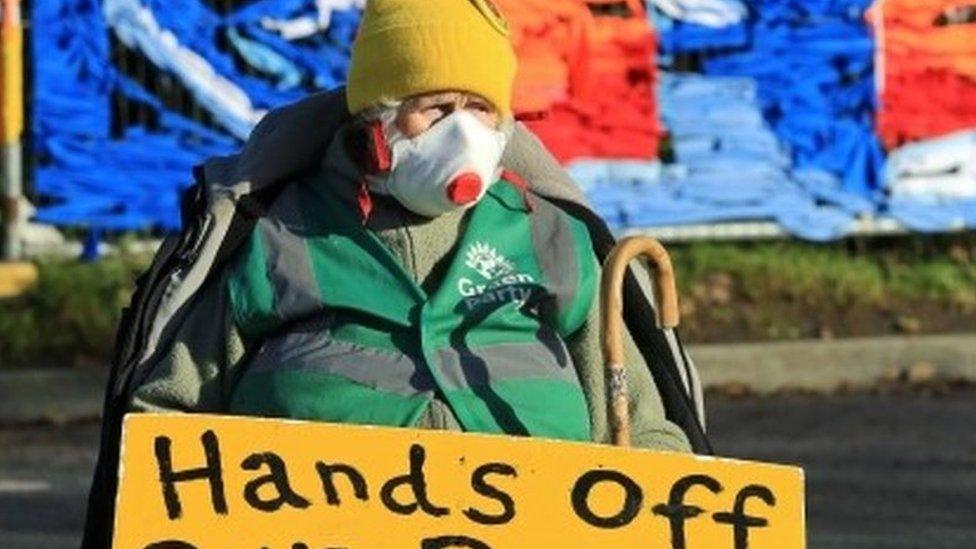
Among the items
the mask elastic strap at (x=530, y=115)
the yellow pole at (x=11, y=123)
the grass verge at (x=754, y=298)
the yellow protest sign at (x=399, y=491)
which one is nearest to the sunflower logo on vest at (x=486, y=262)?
the yellow protest sign at (x=399, y=491)

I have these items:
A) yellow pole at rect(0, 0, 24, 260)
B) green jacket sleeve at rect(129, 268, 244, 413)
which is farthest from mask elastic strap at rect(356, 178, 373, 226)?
yellow pole at rect(0, 0, 24, 260)

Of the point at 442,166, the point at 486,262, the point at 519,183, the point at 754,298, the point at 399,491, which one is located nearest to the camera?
the point at 399,491

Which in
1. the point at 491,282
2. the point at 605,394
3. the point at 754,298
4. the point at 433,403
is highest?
the point at 491,282

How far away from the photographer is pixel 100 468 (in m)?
5.11

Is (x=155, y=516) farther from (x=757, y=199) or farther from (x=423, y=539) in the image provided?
(x=757, y=199)

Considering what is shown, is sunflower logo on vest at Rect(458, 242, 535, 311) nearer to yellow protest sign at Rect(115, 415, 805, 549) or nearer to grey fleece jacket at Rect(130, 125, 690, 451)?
grey fleece jacket at Rect(130, 125, 690, 451)

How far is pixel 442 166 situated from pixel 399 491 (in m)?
0.51

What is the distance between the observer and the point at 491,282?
16.6 feet

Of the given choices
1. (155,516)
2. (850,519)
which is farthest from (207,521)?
(850,519)

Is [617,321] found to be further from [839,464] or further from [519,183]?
[839,464]

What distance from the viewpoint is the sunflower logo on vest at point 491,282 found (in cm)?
505

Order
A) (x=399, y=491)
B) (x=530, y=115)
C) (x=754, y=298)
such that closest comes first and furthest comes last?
(x=399, y=491), (x=530, y=115), (x=754, y=298)

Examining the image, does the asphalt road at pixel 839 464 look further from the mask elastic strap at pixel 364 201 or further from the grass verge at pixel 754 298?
the mask elastic strap at pixel 364 201

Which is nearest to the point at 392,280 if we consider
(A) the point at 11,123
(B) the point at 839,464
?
(B) the point at 839,464
